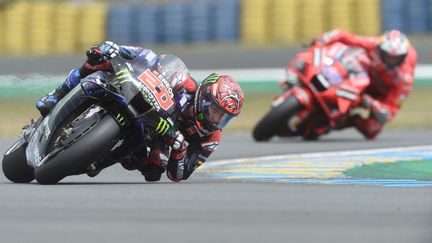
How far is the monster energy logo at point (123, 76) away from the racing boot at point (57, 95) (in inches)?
25.2

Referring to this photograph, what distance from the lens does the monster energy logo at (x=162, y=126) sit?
7.41 metres

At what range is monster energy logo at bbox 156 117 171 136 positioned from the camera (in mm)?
7410

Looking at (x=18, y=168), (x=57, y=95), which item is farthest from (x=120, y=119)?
(x=18, y=168)

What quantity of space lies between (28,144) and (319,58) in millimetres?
6233

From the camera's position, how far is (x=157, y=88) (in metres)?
7.45

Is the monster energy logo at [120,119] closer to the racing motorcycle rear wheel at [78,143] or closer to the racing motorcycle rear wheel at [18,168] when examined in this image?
the racing motorcycle rear wheel at [78,143]

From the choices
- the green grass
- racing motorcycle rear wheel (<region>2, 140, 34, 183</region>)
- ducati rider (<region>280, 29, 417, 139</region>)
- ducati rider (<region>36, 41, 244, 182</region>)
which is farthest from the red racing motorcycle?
racing motorcycle rear wheel (<region>2, 140, 34, 183</region>)

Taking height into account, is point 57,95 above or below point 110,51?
below

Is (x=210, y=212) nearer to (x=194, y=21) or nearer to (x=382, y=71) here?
(x=382, y=71)

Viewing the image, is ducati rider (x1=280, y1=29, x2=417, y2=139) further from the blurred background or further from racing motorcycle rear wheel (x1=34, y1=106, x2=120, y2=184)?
racing motorcycle rear wheel (x1=34, y1=106, x2=120, y2=184)

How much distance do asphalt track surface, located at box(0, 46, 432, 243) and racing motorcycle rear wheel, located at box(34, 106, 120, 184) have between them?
14cm

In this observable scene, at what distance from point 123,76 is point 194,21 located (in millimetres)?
12988

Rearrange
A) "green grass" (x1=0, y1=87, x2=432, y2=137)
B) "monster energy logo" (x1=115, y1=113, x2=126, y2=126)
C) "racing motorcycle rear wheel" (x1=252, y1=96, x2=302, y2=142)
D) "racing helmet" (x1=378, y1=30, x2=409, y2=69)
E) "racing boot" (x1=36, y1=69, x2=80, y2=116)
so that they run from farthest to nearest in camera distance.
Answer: "green grass" (x1=0, y1=87, x2=432, y2=137), "racing helmet" (x1=378, y1=30, x2=409, y2=69), "racing motorcycle rear wheel" (x1=252, y1=96, x2=302, y2=142), "racing boot" (x1=36, y1=69, x2=80, y2=116), "monster energy logo" (x1=115, y1=113, x2=126, y2=126)

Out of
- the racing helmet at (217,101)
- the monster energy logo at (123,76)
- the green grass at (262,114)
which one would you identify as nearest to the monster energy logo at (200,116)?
the racing helmet at (217,101)
